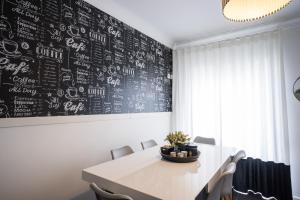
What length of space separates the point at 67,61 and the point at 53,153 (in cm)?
88

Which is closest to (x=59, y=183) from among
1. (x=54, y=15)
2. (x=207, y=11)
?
(x=54, y=15)

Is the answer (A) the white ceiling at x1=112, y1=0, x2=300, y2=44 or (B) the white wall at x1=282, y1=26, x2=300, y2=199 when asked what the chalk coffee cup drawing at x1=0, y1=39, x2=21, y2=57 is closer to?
(A) the white ceiling at x1=112, y1=0, x2=300, y2=44

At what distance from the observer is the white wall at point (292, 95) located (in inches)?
101

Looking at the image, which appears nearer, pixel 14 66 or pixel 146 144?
pixel 14 66

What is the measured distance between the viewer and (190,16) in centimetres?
264

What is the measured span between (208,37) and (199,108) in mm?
1300

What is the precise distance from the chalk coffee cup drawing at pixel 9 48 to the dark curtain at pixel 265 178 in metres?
3.16

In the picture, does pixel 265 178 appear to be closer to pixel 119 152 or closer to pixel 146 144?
pixel 146 144

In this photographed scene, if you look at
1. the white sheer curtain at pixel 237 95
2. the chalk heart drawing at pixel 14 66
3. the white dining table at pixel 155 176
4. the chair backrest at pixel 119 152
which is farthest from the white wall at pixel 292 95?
the chalk heart drawing at pixel 14 66

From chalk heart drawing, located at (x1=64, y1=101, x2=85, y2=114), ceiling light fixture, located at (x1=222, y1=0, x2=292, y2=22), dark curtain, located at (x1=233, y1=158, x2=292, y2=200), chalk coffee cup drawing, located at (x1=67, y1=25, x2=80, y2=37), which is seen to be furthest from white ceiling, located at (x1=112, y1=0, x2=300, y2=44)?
dark curtain, located at (x1=233, y1=158, x2=292, y2=200)

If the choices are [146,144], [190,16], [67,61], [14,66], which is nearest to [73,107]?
[67,61]

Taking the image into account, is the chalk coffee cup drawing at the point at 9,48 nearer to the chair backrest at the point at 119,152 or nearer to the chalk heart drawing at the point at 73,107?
the chalk heart drawing at the point at 73,107

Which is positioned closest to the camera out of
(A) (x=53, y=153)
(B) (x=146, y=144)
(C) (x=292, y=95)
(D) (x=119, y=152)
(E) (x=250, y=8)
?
(E) (x=250, y=8)

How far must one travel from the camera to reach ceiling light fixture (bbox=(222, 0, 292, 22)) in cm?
125
